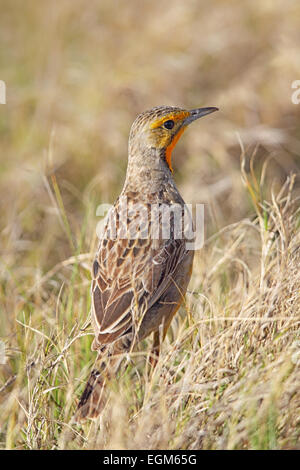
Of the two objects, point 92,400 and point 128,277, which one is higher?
point 128,277

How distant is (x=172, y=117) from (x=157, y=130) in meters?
0.14

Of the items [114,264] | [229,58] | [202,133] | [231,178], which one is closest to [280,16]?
[229,58]

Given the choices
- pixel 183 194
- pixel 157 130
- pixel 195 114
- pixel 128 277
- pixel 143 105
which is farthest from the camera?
pixel 143 105

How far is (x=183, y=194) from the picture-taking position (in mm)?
7129

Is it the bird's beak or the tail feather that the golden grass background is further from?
the bird's beak

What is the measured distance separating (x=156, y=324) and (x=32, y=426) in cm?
95

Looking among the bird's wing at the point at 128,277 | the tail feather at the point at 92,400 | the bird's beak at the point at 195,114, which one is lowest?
the tail feather at the point at 92,400

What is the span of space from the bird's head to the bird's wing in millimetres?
606

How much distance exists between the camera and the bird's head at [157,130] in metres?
4.75

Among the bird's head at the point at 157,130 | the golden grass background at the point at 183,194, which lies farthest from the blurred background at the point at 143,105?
the bird's head at the point at 157,130

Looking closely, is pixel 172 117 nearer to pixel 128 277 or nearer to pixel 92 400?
pixel 128 277

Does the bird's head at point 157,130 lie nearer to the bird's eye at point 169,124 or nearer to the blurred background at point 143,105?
the bird's eye at point 169,124

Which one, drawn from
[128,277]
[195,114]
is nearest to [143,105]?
[195,114]

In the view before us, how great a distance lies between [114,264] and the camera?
427cm
